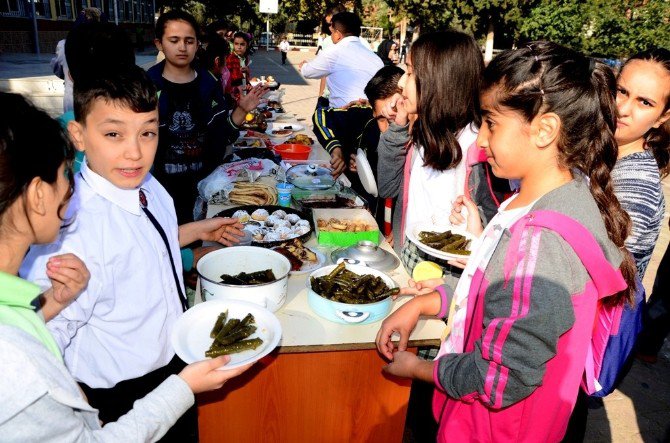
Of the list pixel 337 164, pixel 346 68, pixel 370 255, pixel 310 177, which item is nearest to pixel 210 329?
pixel 370 255

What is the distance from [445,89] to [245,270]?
1531mm

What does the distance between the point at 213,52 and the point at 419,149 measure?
5.13 m

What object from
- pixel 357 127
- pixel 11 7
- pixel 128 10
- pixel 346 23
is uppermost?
pixel 128 10

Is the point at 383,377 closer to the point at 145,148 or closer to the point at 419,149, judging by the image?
the point at 419,149

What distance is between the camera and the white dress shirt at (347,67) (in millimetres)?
5547

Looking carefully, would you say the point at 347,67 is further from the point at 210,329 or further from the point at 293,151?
the point at 210,329

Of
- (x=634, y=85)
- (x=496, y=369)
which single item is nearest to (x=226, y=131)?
(x=634, y=85)

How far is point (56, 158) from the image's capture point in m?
1.18

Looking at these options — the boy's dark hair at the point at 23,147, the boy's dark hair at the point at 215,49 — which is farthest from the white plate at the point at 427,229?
the boy's dark hair at the point at 215,49

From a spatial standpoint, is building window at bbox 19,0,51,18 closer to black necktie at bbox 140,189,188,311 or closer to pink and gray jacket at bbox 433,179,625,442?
black necktie at bbox 140,189,188,311

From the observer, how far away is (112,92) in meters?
1.81

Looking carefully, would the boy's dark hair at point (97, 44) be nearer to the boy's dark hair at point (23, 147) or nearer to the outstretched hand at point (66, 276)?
the outstretched hand at point (66, 276)

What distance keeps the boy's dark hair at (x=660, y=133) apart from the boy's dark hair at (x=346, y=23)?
4.21m

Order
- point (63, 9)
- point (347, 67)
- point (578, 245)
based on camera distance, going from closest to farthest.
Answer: point (578, 245), point (347, 67), point (63, 9)
